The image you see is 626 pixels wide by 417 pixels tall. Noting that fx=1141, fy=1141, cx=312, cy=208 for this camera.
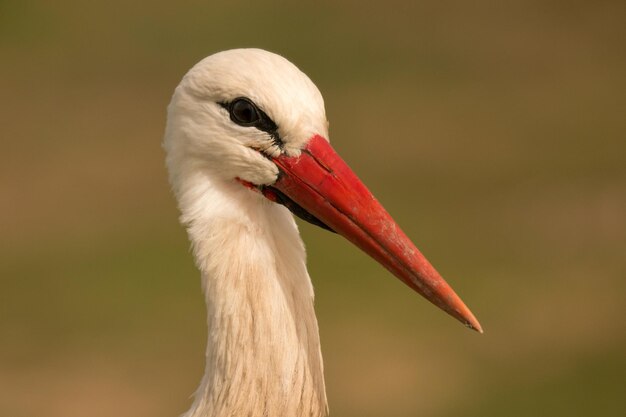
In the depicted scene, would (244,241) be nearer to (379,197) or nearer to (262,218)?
(262,218)

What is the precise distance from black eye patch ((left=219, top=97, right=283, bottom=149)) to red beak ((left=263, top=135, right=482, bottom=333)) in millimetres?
58

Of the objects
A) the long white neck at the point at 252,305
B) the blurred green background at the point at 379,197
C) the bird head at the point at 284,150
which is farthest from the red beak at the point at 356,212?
the blurred green background at the point at 379,197

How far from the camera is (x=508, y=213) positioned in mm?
6555

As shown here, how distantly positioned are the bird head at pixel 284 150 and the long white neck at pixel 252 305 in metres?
0.07

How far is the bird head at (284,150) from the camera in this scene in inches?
83.8

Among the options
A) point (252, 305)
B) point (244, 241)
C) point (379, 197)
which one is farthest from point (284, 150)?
point (379, 197)

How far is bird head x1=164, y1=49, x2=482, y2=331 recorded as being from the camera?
6.98ft

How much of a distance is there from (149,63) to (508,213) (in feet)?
10.2

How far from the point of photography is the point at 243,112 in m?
2.16

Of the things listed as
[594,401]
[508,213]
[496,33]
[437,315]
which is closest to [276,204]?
[594,401]

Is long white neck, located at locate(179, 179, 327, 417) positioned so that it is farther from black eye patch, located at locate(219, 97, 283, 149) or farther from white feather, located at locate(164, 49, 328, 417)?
black eye patch, located at locate(219, 97, 283, 149)

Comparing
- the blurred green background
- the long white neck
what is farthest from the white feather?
the blurred green background

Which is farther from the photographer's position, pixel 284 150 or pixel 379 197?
pixel 379 197

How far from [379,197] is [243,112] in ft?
14.7
